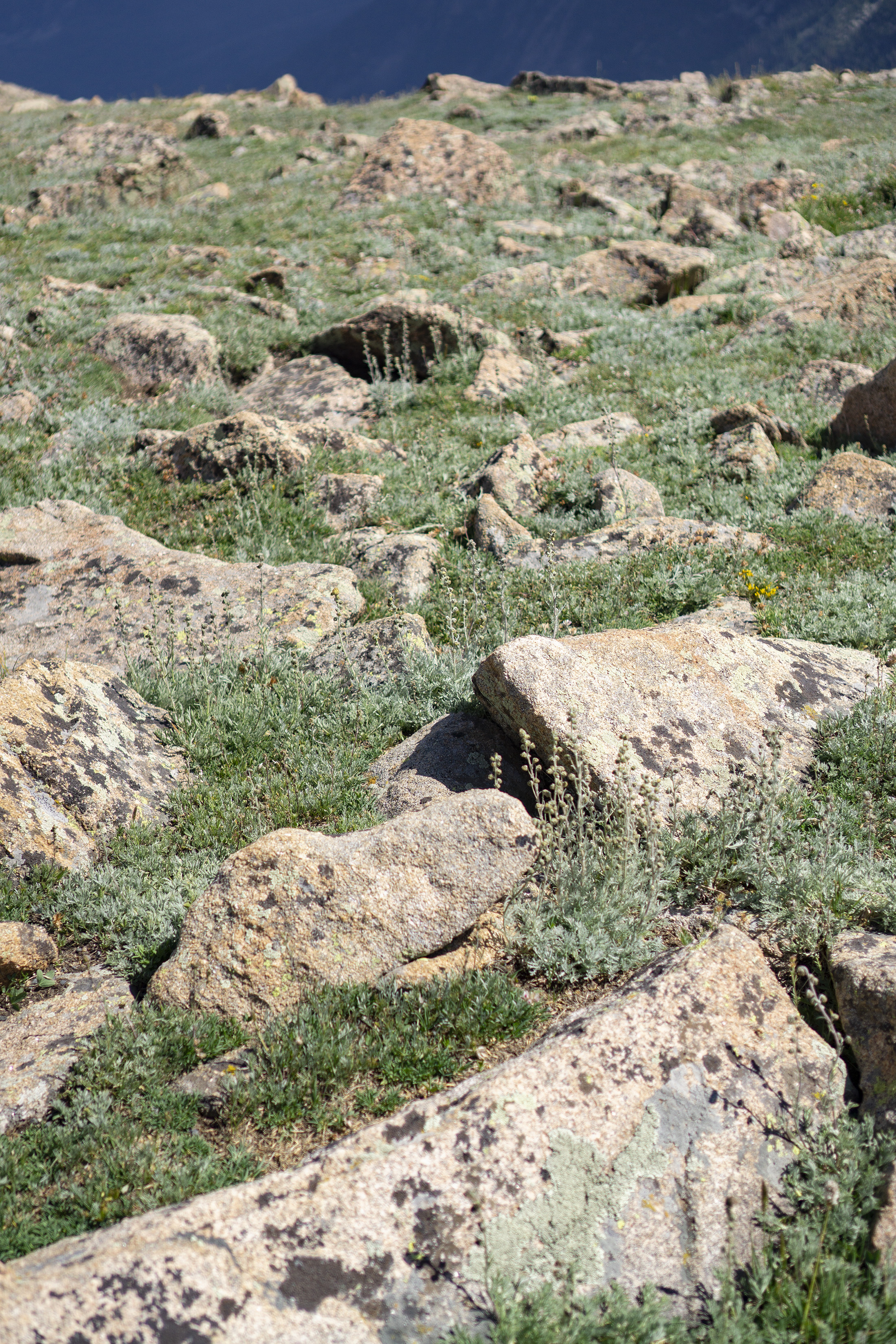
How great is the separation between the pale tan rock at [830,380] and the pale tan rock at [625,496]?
4114 mm

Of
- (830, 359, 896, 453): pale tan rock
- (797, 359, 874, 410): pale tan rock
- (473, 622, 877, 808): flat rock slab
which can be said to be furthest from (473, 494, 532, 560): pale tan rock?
(797, 359, 874, 410): pale tan rock

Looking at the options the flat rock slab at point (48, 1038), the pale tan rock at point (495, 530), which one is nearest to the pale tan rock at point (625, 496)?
the pale tan rock at point (495, 530)

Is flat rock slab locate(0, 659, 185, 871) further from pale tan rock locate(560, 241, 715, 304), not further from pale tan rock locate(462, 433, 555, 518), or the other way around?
pale tan rock locate(560, 241, 715, 304)

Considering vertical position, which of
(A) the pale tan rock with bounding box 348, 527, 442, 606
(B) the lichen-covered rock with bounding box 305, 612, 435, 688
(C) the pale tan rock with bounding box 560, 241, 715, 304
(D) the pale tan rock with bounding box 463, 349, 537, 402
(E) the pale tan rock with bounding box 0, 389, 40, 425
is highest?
(C) the pale tan rock with bounding box 560, 241, 715, 304

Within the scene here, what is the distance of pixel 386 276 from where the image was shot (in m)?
17.8

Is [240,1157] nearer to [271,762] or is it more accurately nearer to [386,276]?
[271,762]

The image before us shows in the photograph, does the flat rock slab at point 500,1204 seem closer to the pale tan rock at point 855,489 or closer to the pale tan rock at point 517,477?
the pale tan rock at point 517,477

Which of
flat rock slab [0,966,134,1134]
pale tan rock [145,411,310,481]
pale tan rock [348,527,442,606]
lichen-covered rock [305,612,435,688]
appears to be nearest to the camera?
flat rock slab [0,966,134,1134]

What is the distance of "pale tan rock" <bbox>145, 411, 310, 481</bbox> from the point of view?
391 inches

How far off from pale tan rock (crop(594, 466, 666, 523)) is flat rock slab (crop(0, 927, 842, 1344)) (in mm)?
6372

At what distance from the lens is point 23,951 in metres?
4.49

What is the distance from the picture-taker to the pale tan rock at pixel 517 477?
9430 mm

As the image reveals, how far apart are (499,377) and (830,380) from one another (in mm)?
5018

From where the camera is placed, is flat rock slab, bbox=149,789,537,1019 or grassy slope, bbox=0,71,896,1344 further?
flat rock slab, bbox=149,789,537,1019
